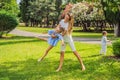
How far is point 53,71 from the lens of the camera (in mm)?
11062

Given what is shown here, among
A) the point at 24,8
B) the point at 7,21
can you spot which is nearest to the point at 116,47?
the point at 7,21

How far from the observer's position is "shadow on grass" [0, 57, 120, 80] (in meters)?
10.0

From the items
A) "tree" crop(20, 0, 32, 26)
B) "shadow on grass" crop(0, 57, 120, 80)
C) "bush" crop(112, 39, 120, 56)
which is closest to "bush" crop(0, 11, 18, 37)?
"bush" crop(112, 39, 120, 56)

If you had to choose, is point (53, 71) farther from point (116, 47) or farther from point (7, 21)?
point (7, 21)

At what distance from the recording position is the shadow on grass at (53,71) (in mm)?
10010

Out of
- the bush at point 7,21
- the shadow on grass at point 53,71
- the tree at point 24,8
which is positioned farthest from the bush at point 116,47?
the tree at point 24,8

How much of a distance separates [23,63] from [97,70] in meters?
3.05

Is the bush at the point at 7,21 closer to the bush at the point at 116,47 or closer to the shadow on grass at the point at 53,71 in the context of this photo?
the bush at the point at 116,47

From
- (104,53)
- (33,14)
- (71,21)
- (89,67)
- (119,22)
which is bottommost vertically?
(33,14)

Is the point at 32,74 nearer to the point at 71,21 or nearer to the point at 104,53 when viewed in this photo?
the point at 71,21

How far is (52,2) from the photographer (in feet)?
287

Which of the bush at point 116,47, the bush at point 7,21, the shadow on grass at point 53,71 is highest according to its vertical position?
the shadow on grass at point 53,71

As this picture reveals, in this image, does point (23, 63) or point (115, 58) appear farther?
point (115, 58)

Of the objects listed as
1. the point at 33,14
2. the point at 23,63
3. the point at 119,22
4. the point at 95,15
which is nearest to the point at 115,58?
the point at 23,63
